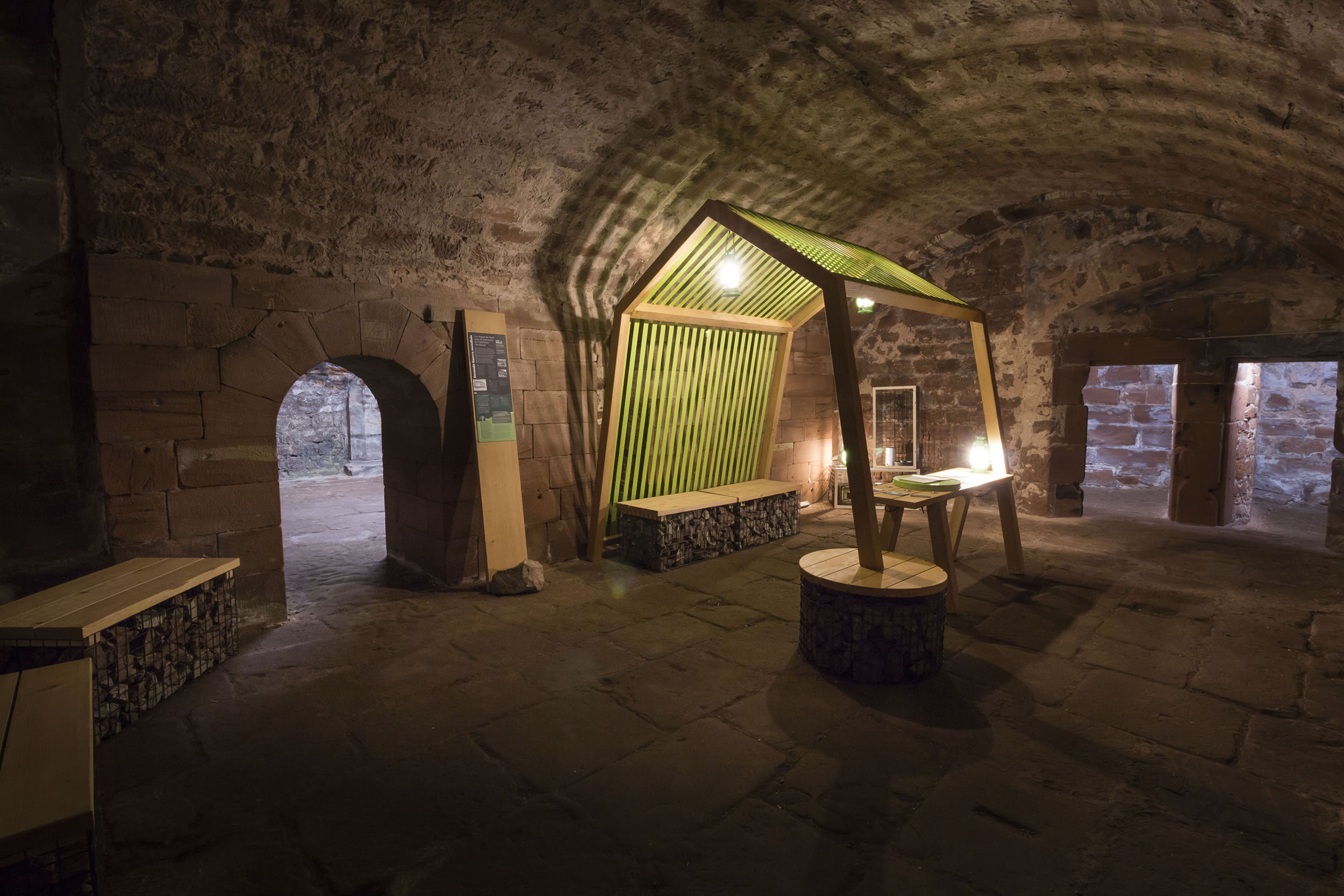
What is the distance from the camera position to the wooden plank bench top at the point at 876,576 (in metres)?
3.30

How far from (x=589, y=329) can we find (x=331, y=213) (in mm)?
2280

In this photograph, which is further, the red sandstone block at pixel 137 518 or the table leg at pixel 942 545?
the table leg at pixel 942 545

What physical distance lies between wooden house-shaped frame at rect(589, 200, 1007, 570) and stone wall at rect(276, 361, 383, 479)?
24.4ft

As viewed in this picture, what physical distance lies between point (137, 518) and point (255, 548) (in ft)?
2.06

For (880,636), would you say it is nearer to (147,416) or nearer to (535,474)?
(535,474)

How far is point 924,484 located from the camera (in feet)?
13.9

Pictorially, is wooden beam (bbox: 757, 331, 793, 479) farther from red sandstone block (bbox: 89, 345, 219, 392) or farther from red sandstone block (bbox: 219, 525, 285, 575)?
red sandstone block (bbox: 89, 345, 219, 392)

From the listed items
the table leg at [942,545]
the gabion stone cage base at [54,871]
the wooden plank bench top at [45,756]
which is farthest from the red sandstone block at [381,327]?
the table leg at [942,545]

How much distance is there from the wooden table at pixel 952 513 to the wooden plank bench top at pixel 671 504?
1.58 m

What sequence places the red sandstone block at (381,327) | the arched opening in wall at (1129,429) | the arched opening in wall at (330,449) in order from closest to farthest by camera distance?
the red sandstone block at (381,327), the arched opening in wall at (330,449), the arched opening in wall at (1129,429)

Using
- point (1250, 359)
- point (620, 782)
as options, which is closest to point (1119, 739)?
point (620, 782)

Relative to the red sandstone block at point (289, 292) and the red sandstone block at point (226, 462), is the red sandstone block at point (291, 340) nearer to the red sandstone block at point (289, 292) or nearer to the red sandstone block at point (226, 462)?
the red sandstone block at point (289, 292)

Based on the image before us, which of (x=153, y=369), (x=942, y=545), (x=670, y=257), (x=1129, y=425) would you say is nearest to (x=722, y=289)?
(x=670, y=257)

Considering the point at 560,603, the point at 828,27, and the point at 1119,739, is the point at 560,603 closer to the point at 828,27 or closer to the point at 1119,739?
the point at 1119,739
